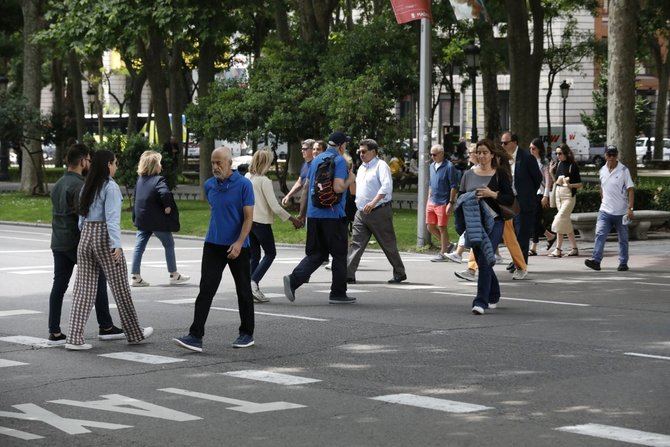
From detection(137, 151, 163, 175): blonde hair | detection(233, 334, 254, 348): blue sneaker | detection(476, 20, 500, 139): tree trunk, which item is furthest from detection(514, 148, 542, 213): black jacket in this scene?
detection(476, 20, 500, 139): tree trunk

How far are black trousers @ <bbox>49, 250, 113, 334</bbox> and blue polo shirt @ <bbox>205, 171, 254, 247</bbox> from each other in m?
1.15

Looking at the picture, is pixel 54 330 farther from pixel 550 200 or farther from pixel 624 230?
pixel 550 200

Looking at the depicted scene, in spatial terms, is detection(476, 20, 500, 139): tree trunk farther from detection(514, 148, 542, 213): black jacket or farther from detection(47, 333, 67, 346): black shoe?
detection(47, 333, 67, 346): black shoe

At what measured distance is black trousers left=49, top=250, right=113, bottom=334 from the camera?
38.6ft

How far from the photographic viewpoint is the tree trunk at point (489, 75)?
4547cm

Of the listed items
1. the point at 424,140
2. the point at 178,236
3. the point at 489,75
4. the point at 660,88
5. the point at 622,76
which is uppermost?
the point at 489,75

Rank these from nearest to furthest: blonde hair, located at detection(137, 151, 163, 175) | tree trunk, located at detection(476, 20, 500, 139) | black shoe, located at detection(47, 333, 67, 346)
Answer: black shoe, located at detection(47, 333, 67, 346) → blonde hair, located at detection(137, 151, 163, 175) → tree trunk, located at detection(476, 20, 500, 139)

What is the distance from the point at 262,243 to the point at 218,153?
13.0ft

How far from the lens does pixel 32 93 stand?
139 feet

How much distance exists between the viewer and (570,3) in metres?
45.0

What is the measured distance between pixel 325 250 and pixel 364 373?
480 centimetres

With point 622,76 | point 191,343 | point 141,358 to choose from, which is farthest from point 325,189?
point 622,76

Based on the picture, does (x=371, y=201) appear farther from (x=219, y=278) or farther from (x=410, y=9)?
(x=410, y=9)

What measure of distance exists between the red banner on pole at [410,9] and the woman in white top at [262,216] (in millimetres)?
7084
